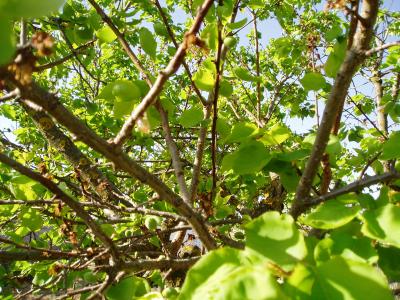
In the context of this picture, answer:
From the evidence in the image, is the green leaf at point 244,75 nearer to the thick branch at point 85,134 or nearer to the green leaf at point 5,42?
the thick branch at point 85,134

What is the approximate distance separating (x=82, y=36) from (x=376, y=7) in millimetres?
1662

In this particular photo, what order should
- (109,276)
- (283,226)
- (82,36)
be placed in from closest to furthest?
(283,226), (109,276), (82,36)

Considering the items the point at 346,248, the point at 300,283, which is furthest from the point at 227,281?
the point at 346,248

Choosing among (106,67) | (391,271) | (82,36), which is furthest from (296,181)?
(106,67)

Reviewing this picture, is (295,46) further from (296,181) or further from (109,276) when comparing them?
(109,276)

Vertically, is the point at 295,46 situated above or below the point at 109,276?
above

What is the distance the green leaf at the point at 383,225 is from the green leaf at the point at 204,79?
742mm

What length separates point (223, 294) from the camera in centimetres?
63

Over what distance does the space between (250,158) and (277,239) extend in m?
0.56

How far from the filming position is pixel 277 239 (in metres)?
0.87

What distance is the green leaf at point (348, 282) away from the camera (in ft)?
2.36

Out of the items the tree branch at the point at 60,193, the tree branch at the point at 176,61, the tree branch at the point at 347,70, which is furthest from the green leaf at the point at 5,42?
the tree branch at the point at 347,70

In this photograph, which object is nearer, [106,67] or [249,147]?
[249,147]

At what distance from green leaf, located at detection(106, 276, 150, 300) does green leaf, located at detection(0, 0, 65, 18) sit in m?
1.03
